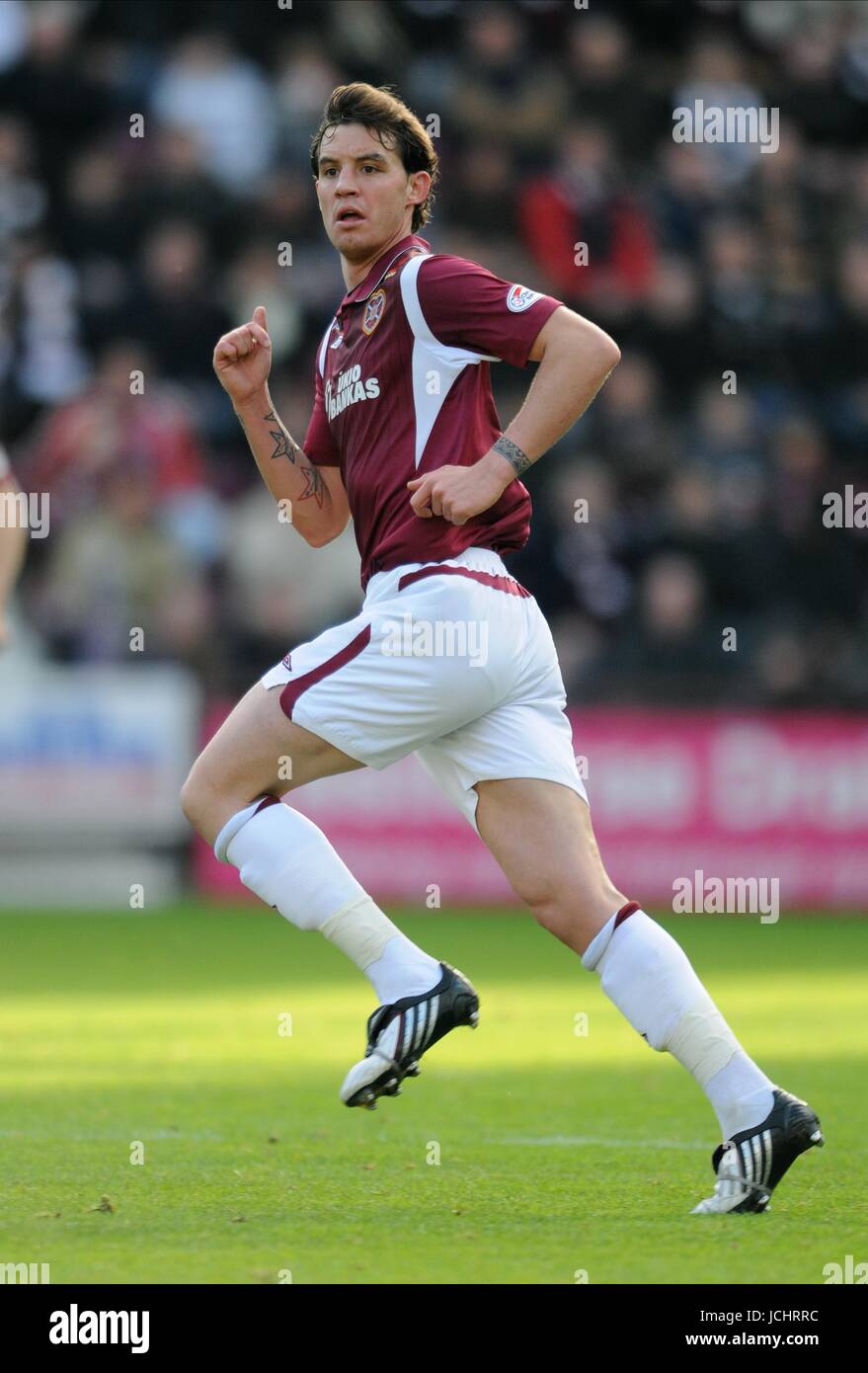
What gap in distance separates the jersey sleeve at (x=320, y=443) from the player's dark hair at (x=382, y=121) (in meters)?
0.59

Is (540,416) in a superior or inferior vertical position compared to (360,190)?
inferior

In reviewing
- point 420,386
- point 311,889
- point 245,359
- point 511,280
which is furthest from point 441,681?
point 511,280

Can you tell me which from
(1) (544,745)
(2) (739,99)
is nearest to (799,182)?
(2) (739,99)

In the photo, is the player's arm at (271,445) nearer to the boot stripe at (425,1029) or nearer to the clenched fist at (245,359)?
the clenched fist at (245,359)

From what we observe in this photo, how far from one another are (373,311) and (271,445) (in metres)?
0.53

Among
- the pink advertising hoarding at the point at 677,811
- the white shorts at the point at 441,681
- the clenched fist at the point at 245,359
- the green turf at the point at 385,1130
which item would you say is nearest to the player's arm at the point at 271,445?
the clenched fist at the point at 245,359

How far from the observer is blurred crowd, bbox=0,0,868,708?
48.9ft

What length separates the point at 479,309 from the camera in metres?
4.98

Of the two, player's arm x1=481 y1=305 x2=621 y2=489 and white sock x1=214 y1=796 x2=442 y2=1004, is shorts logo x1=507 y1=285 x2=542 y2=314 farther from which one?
white sock x1=214 y1=796 x2=442 y2=1004

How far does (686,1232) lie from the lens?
468cm

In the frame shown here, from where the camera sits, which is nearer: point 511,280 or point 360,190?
point 360,190

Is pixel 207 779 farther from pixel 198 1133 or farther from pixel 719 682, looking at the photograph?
pixel 719 682

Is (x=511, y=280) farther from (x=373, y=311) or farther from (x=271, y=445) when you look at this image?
(x=373, y=311)
